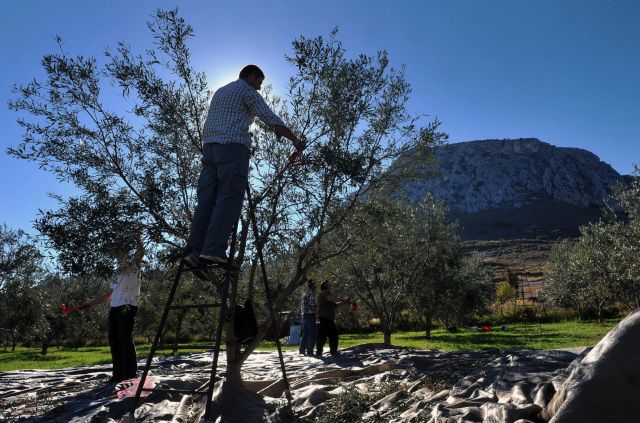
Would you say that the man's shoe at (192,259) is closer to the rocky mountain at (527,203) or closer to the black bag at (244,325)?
the black bag at (244,325)

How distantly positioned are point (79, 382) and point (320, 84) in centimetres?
849

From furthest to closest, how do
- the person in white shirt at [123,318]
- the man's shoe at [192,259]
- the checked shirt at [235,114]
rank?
the person in white shirt at [123,318] < the checked shirt at [235,114] < the man's shoe at [192,259]

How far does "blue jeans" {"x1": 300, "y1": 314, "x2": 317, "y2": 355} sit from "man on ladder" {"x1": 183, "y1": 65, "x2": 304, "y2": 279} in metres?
11.2

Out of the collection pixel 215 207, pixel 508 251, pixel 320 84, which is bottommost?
pixel 215 207

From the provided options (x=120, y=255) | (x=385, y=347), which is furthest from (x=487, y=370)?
(x=385, y=347)

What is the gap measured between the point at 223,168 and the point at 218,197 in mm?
377

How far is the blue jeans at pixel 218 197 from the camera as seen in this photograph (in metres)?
5.27

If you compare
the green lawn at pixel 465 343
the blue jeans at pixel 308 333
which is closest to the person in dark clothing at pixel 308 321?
the blue jeans at pixel 308 333

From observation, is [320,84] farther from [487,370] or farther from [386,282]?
[386,282]

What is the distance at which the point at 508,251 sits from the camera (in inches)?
4911

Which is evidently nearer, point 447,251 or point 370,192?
point 370,192

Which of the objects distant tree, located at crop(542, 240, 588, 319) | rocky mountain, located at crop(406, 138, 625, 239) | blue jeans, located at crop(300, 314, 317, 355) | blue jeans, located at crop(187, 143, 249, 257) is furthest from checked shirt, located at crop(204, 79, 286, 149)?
rocky mountain, located at crop(406, 138, 625, 239)

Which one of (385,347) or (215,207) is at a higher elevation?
(215,207)

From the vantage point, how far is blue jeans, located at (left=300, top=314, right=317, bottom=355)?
53.2 ft
